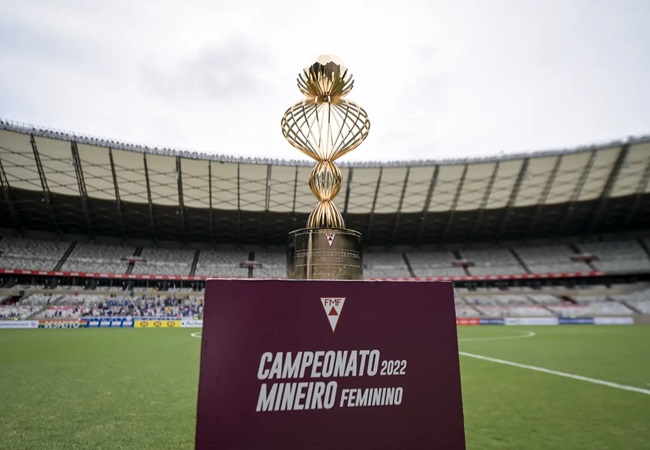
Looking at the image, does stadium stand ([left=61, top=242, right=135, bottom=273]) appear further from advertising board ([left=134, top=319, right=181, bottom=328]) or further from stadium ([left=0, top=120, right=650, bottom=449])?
advertising board ([left=134, top=319, right=181, bottom=328])

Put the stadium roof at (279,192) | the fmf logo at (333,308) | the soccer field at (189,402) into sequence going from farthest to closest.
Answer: the stadium roof at (279,192) < the soccer field at (189,402) < the fmf logo at (333,308)

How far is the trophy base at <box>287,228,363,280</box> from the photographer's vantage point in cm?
464

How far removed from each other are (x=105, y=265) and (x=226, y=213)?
16196 mm

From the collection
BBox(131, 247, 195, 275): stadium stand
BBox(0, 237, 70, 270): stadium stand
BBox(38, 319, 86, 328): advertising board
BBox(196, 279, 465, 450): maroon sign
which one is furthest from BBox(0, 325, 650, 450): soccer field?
BBox(0, 237, 70, 270): stadium stand

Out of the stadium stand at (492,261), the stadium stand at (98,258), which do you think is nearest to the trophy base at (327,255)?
the stadium stand at (98,258)

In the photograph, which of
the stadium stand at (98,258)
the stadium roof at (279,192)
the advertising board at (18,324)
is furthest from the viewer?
the stadium stand at (98,258)

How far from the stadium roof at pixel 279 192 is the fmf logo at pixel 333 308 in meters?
40.4

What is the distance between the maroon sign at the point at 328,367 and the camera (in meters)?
2.64

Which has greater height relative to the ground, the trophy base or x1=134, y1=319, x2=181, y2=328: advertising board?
x1=134, y1=319, x2=181, y2=328: advertising board

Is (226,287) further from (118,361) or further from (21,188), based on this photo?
(21,188)

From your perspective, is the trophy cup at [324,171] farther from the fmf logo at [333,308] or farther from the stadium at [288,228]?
the stadium at [288,228]

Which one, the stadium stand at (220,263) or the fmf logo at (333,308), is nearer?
the fmf logo at (333,308)

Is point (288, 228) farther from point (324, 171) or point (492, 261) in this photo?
point (324, 171)

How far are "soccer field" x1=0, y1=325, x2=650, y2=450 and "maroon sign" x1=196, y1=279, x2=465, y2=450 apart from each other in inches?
110
